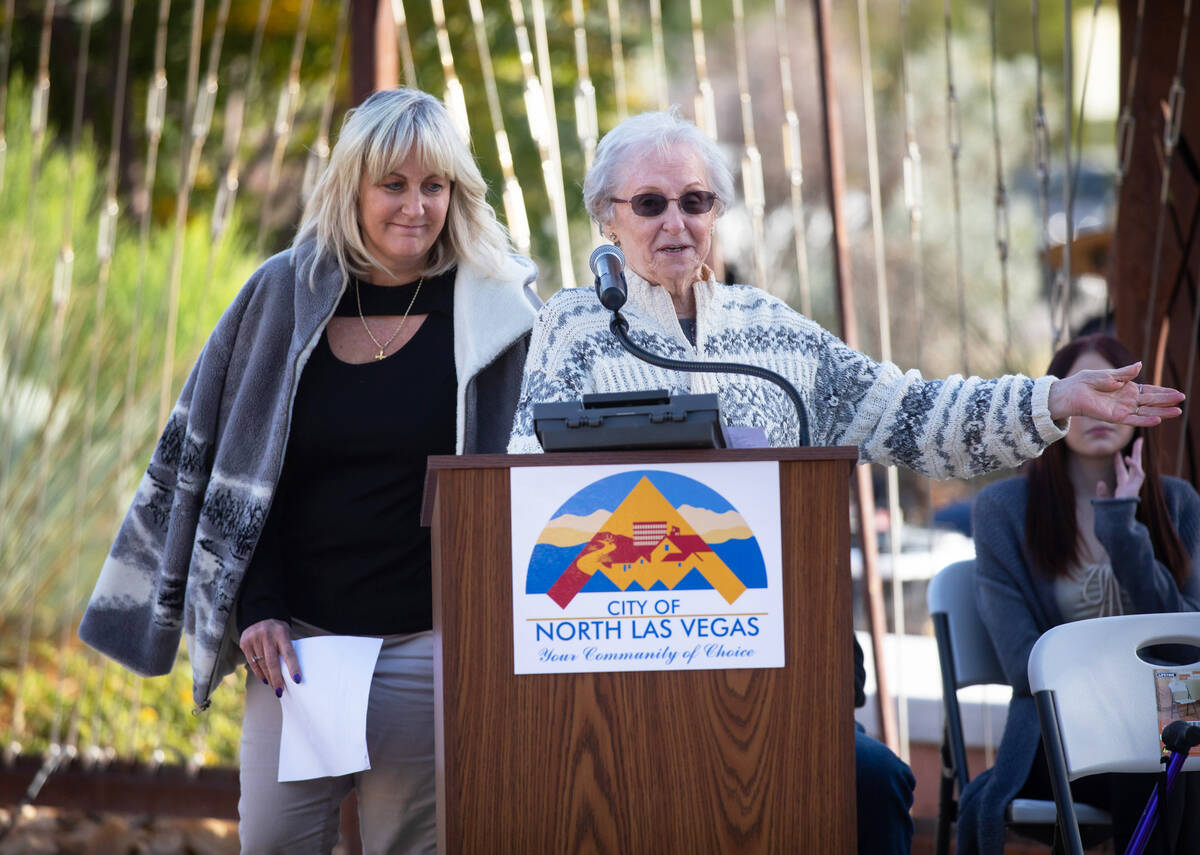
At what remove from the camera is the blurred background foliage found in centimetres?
469

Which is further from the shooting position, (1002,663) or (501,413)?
(1002,663)

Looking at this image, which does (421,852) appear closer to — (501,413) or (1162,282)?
(501,413)

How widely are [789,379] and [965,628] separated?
124 cm

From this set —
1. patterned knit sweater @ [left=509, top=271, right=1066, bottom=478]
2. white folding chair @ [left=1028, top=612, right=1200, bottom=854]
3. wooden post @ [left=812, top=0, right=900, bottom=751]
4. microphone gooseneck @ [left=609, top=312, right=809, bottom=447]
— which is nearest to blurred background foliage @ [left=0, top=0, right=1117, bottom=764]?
wooden post @ [left=812, top=0, right=900, bottom=751]

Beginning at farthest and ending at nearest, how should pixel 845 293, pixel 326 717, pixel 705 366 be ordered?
pixel 845 293
pixel 326 717
pixel 705 366

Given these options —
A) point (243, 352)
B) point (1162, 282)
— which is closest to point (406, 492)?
point (243, 352)

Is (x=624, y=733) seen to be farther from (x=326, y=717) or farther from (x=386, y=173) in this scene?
(x=386, y=173)

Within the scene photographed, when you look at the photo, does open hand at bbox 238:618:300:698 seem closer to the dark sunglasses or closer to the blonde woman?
the blonde woman

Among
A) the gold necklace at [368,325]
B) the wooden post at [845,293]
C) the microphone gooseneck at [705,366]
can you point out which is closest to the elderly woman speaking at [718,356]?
the microphone gooseneck at [705,366]

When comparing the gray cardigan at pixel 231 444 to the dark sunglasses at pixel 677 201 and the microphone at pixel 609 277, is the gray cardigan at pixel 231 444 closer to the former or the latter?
the dark sunglasses at pixel 677 201

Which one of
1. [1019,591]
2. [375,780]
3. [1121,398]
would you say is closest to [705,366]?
[1121,398]

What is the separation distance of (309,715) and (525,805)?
71 centimetres

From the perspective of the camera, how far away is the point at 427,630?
8.50 feet

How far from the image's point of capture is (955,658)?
11.1 ft
